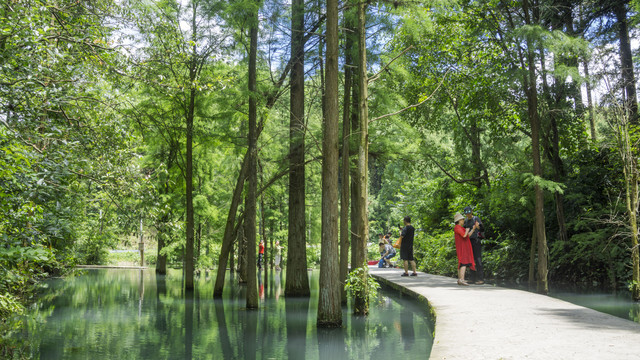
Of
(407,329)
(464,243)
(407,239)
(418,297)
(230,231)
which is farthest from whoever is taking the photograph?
(230,231)

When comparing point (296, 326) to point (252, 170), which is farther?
point (252, 170)

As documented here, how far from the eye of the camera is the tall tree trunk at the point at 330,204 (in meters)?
10.6

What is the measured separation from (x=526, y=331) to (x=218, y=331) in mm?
6612

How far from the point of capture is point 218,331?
444 inches

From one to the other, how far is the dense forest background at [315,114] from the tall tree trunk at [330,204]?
290 millimetres

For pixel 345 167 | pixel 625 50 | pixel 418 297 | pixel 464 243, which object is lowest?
pixel 418 297

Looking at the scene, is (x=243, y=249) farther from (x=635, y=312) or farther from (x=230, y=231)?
(x=635, y=312)

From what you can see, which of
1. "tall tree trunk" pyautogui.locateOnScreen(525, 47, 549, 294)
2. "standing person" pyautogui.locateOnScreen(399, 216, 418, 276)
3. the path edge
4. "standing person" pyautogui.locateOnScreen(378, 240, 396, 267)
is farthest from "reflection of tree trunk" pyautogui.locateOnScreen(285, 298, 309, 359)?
"standing person" pyautogui.locateOnScreen(378, 240, 396, 267)

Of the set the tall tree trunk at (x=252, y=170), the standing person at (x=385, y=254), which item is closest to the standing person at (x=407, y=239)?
the tall tree trunk at (x=252, y=170)

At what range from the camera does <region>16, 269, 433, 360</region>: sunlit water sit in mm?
8859

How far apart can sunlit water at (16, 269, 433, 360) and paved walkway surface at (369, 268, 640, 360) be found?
92 cm

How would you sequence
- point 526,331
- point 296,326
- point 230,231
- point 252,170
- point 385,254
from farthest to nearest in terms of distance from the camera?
point 385,254 → point 230,231 → point 252,170 → point 296,326 → point 526,331

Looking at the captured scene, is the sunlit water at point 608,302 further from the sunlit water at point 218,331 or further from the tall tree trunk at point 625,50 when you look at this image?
the tall tree trunk at point 625,50

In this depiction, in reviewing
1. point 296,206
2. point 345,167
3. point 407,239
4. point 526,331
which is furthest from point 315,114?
point 526,331
